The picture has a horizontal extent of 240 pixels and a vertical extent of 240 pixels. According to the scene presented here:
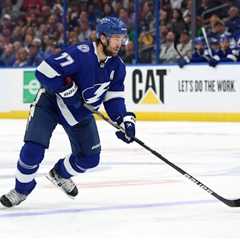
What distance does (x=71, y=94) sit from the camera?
537 cm

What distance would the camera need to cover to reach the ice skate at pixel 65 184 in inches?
226

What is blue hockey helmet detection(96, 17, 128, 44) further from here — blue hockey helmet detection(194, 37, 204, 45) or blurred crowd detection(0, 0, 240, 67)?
blue hockey helmet detection(194, 37, 204, 45)

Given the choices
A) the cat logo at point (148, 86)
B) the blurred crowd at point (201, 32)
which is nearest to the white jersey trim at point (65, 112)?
the blurred crowd at point (201, 32)

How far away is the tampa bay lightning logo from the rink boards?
893cm

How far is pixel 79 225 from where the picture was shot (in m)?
4.66

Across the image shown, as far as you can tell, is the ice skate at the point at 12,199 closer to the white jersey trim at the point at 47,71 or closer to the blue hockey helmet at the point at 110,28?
the white jersey trim at the point at 47,71

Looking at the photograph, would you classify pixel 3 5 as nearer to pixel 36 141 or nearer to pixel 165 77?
pixel 165 77

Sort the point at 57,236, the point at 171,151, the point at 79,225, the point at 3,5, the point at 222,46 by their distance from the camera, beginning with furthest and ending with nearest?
the point at 3,5 < the point at 222,46 < the point at 171,151 < the point at 79,225 < the point at 57,236

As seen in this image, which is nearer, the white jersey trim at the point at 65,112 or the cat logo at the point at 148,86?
the white jersey trim at the point at 65,112

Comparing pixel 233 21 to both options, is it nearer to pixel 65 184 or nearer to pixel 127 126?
pixel 65 184

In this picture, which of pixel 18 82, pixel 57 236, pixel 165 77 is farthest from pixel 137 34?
pixel 57 236

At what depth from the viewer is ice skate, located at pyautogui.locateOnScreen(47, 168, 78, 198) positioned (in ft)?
18.9

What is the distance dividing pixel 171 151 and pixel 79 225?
4.73 metres

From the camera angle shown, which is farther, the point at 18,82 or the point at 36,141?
the point at 18,82
